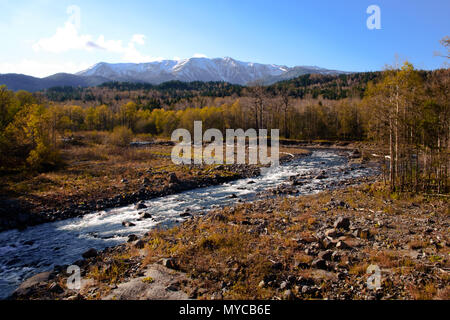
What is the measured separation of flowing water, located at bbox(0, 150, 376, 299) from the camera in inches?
452

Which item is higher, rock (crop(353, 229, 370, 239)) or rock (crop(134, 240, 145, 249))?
rock (crop(353, 229, 370, 239))

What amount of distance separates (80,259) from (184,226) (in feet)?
17.9

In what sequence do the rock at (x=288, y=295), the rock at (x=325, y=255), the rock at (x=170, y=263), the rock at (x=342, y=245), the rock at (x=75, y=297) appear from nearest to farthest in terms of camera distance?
the rock at (x=288, y=295), the rock at (x=75, y=297), the rock at (x=170, y=263), the rock at (x=325, y=255), the rock at (x=342, y=245)

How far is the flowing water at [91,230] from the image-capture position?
37.6ft

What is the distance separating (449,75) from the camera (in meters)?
15.5

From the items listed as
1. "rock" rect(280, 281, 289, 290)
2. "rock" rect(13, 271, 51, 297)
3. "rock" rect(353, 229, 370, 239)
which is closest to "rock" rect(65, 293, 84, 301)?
"rock" rect(13, 271, 51, 297)

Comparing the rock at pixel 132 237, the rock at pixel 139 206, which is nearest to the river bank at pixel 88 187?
the rock at pixel 139 206

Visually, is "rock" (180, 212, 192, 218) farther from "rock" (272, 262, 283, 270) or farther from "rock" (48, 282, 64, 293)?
"rock" (272, 262, 283, 270)

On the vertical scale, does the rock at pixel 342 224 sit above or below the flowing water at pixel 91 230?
above

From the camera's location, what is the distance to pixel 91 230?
15.6 m

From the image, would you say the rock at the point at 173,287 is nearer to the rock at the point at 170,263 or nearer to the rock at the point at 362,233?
the rock at the point at 170,263

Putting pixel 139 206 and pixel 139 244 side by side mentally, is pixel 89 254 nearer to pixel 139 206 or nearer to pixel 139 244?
pixel 139 244
